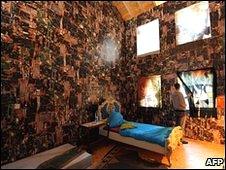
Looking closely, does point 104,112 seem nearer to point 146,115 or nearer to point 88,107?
point 88,107

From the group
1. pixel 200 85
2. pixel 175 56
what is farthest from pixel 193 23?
pixel 200 85

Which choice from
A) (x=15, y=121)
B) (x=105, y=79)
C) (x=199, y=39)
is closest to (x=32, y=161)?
(x=15, y=121)

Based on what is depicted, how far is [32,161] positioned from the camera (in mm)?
3158

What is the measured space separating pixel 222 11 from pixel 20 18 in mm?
4555

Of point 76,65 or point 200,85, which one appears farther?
point 200,85

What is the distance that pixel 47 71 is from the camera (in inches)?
155

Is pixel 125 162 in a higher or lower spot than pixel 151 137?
lower

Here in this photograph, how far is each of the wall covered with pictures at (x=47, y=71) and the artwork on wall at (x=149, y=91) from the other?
1.32 metres

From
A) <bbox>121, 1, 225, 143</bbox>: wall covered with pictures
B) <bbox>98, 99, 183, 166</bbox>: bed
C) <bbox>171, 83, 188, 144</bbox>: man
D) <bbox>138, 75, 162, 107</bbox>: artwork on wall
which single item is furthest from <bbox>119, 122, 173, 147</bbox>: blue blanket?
<bbox>138, 75, 162, 107</bbox>: artwork on wall

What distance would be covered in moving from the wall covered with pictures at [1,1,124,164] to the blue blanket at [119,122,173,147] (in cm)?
138

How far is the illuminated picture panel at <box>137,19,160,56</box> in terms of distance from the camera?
19.0 ft

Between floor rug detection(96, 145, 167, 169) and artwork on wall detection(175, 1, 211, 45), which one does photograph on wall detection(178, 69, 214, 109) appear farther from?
floor rug detection(96, 145, 167, 169)

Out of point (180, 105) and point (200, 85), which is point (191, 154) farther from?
point (200, 85)

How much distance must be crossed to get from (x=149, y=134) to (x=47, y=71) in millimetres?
2508
